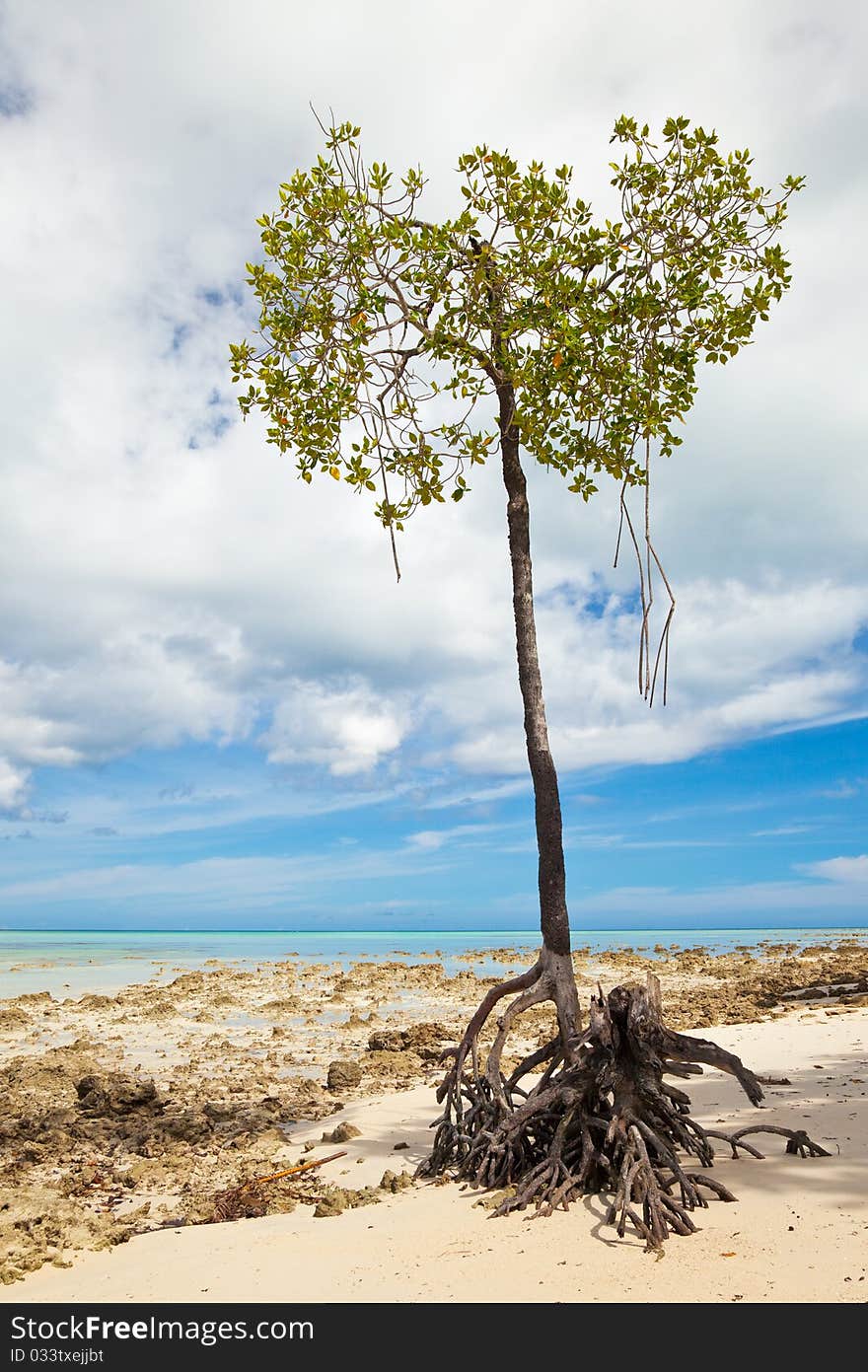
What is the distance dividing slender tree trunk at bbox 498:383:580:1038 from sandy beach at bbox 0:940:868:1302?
1.84 metres

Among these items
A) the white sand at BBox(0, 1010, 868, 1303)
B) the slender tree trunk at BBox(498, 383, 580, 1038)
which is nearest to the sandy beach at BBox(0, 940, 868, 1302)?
the white sand at BBox(0, 1010, 868, 1303)

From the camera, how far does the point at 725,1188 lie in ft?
20.3

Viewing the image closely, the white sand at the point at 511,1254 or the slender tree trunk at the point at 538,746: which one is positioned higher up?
the slender tree trunk at the point at 538,746

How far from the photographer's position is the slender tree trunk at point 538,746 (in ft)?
25.6

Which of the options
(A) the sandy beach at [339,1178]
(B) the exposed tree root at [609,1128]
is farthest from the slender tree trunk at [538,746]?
(A) the sandy beach at [339,1178]

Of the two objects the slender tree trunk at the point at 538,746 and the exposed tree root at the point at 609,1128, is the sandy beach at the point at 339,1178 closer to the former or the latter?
the exposed tree root at the point at 609,1128

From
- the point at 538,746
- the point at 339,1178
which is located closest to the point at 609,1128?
the point at 339,1178

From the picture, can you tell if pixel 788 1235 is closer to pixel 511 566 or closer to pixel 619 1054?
pixel 619 1054

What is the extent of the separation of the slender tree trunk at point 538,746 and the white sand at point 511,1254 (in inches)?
73.3

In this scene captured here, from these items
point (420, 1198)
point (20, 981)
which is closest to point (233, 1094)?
point (420, 1198)

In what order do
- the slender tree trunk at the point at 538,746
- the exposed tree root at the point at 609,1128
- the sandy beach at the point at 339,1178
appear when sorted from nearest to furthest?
1. the sandy beach at the point at 339,1178
2. the exposed tree root at the point at 609,1128
3. the slender tree trunk at the point at 538,746

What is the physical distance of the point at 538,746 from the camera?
8.18m

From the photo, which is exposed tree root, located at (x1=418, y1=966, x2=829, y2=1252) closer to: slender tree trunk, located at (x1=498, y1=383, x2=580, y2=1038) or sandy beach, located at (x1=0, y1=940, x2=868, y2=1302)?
sandy beach, located at (x1=0, y1=940, x2=868, y2=1302)

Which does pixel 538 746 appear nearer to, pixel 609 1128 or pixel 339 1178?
pixel 609 1128
